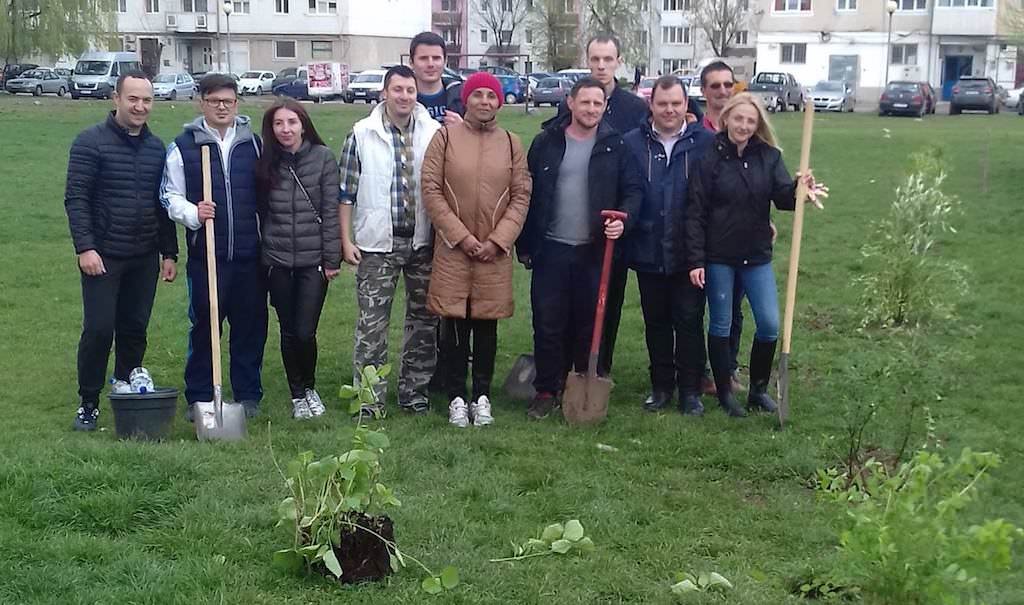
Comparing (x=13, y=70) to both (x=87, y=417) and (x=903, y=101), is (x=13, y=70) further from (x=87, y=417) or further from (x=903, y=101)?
(x=87, y=417)

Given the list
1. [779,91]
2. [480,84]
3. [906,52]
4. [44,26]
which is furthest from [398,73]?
[906,52]

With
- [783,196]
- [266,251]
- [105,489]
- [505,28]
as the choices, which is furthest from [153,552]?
[505,28]

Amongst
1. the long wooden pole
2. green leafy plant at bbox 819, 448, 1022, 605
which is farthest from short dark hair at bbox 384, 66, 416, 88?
green leafy plant at bbox 819, 448, 1022, 605

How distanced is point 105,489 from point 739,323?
418 centimetres

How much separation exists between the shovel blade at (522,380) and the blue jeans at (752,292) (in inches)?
49.2

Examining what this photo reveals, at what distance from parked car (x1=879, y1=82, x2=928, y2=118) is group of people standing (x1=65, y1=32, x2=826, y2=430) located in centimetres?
3576

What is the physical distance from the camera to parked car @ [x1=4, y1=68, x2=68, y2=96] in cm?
4844

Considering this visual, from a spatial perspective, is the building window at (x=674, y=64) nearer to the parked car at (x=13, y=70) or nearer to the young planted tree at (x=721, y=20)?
the young planted tree at (x=721, y=20)

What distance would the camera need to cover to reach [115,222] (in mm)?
6277

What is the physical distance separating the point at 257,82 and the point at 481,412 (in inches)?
2003

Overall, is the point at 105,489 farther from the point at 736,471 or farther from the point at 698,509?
the point at 736,471

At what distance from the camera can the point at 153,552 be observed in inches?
175

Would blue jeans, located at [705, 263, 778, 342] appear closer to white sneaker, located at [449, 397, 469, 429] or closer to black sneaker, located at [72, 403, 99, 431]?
white sneaker, located at [449, 397, 469, 429]

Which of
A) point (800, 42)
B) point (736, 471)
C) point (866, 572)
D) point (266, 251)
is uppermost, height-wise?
point (800, 42)
